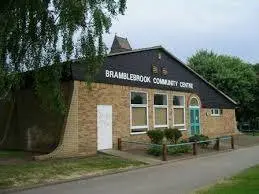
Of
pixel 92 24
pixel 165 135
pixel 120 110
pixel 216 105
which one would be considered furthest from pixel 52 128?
pixel 216 105

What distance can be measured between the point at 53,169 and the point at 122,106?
8563 mm

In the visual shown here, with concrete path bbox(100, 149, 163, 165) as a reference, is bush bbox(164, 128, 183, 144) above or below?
above

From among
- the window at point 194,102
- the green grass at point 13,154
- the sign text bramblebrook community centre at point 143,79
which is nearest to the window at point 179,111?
the sign text bramblebrook community centre at point 143,79

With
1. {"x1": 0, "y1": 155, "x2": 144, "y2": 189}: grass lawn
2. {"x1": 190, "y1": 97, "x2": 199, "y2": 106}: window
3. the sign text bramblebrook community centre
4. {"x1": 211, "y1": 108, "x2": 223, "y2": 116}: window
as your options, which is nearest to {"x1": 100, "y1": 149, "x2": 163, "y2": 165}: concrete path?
{"x1": 0, "y1": 155, "x2": 144, "y2": 189}: grass lawn

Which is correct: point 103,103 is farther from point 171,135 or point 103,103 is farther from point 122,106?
point 171,135

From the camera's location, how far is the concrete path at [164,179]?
1350cm

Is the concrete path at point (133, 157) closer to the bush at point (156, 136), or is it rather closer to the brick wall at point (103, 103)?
the brick wall at point (103, 103)

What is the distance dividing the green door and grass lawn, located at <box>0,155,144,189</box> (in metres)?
11.9

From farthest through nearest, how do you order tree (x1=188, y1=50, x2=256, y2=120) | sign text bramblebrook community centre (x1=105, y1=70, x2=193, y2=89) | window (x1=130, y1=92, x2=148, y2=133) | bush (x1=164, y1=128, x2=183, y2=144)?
tree (x1=188, y1=50, x2=256, y2=120), window (x1=130, y1=92, x2=148, y2=133), bush (x1=164, y1=128, x2=183, y2=144), sign text bramblebrook community centre (x1=105, y1=70, x2=193, y2=89)

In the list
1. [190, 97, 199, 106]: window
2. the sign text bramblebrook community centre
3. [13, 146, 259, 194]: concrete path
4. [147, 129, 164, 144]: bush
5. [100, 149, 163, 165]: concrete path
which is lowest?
[13, 146, 259, 194]: concrete path

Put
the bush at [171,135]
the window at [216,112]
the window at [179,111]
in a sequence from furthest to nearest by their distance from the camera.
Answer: the window at [216,112] < the window at [179,111] < the bush at [171,135]

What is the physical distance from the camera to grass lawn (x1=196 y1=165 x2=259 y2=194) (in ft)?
39.5

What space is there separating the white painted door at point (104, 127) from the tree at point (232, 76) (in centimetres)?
2587

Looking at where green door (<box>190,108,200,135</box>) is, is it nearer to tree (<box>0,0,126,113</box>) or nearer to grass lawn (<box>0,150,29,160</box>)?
grass lawn (<box>0,150,29,160</box>)
